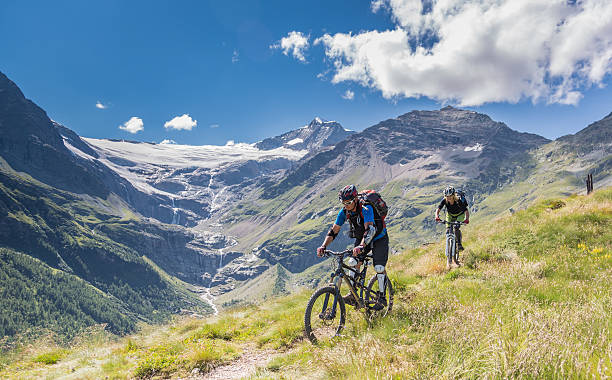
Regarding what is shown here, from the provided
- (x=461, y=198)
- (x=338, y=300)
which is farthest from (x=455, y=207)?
(x=338, y=300)

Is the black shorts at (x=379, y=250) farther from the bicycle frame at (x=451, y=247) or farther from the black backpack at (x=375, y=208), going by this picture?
the bicycle frame at (x=451, y=247)

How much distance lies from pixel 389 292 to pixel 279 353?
3543 mm

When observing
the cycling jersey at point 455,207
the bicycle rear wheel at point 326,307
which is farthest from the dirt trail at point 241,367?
the cycling jersey at point 455,207

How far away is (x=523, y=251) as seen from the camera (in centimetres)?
1305

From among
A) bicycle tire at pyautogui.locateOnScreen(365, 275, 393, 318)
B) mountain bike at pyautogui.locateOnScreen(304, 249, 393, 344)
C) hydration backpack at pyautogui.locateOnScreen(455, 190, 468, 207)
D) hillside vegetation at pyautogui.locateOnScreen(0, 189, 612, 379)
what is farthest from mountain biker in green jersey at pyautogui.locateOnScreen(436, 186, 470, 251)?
mountain bike at pyautogui.locateOnScreen(304, 249, 393, 344)

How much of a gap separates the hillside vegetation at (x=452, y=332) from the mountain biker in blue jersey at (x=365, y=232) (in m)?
0.89

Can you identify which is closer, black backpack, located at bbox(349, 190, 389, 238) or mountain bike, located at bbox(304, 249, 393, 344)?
mountain bike, located at bbox(304, 249, 393, 344)


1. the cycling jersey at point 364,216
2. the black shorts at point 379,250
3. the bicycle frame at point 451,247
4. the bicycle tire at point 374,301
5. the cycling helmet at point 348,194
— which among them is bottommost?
the bicycle tire at point 374,301

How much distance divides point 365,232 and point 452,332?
3725mm

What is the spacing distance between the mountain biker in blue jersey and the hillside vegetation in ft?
2.92

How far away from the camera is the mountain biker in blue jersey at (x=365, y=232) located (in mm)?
8453

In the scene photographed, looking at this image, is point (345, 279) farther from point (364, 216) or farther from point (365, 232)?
point (364, 216)

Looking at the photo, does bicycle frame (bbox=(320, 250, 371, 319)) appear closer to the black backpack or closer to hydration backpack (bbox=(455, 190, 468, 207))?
the black backpack

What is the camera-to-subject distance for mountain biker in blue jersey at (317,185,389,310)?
8.45 metres
